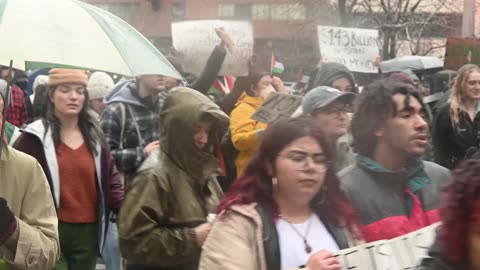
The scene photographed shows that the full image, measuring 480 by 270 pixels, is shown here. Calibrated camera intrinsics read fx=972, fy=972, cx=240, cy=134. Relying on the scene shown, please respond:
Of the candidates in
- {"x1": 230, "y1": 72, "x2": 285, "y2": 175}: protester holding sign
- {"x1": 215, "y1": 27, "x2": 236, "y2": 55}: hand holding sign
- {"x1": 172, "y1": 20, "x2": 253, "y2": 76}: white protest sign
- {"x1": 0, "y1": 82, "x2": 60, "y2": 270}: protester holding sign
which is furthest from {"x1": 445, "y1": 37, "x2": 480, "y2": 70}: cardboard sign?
{"x1": 0, "y1": 82, "x2": 60, "y2": 270}: protester holding sign

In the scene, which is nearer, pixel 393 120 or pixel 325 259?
pixel 325 259

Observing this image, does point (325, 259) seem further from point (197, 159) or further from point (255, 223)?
point (197, 159)

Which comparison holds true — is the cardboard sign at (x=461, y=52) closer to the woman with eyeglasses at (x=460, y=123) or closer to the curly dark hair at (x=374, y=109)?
the woman with eyeglasses at (x=460, y=123)

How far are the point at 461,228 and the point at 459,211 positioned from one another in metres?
0.04

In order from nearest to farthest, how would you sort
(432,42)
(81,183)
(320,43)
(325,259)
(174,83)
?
(325,259) → (81,183) → (174,83) → (320,43) → (432,42)

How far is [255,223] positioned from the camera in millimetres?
3207

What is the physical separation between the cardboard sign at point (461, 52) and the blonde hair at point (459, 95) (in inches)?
133

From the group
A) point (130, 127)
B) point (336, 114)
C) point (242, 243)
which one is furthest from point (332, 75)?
point (242, 243)

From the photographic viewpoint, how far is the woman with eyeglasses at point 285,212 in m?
3.18

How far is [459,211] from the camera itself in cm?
241

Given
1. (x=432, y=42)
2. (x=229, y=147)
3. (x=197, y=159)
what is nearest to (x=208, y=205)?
(x=197, y=159)

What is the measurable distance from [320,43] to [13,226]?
344 inches

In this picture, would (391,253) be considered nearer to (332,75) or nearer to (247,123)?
(332,75)

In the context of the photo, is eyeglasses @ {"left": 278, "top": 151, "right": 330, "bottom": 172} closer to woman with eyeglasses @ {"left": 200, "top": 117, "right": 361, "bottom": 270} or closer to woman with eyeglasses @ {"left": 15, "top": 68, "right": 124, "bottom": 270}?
woman with eyeglasses @ {"left": 200, "top": 117, "right": 361, "bottom": 270}
